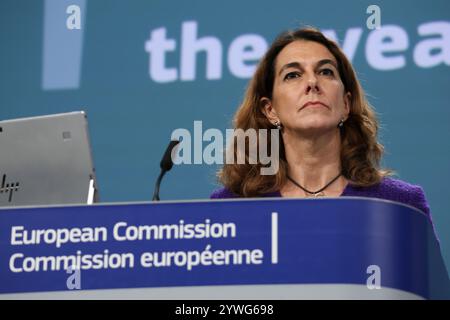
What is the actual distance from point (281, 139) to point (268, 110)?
0.39 feet

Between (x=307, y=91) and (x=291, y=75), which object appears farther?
(x=291, y=75)

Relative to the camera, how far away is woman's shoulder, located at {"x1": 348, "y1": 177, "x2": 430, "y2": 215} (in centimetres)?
281

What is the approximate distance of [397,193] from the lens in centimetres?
283

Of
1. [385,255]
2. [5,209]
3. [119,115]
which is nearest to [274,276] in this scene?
[385,255]

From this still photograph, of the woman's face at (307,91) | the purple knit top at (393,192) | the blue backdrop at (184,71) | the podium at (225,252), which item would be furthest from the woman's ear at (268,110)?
the podium at (225,252)

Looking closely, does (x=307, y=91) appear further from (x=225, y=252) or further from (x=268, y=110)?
(x=225, y=252)

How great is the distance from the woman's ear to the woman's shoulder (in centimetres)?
39

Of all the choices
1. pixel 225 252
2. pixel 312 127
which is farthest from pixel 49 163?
pixel 225 252

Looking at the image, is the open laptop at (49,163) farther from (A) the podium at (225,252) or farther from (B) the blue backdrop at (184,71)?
(B) the blue backdrop at (184,71)

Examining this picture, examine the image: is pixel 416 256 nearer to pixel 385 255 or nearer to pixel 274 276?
pixel 385 255

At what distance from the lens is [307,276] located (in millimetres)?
1808

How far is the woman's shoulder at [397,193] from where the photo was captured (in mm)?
2814

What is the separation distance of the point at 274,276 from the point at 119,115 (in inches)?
87.9

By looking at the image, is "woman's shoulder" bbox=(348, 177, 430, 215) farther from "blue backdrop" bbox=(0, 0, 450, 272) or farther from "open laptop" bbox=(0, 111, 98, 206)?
"open laptop" bbox=(0, 111, 98, 206)
